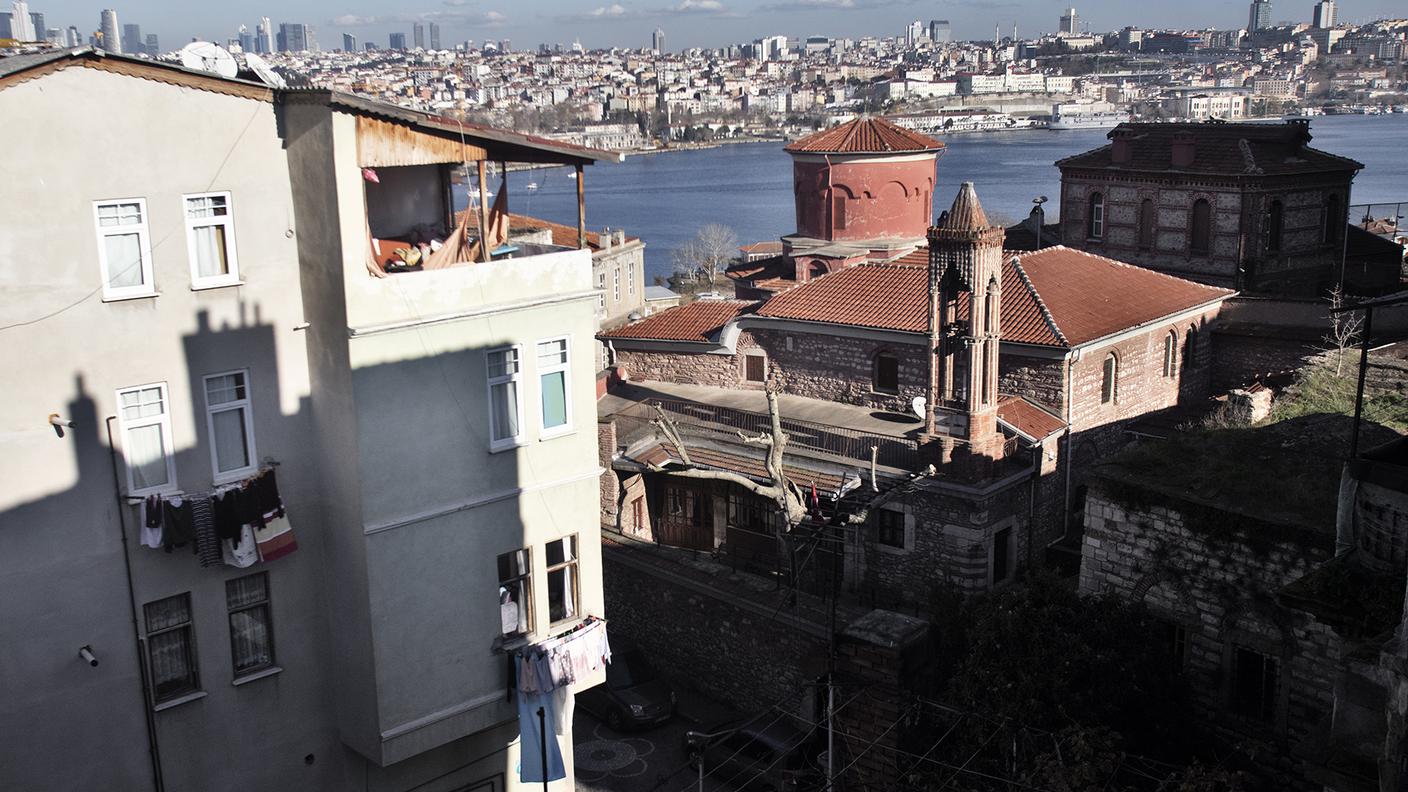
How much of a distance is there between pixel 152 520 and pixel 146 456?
516 millimetres

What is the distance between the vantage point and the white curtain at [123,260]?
9.41 metres

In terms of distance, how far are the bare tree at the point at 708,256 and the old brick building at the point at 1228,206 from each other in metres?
35.0

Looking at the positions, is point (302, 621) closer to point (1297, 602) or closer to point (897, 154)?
point (1297, 602)

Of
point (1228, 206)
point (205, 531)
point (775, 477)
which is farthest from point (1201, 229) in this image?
point (205, 531)

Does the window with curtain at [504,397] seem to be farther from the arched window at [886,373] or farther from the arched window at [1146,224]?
the arched window at [1146,224]

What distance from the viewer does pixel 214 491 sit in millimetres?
9938

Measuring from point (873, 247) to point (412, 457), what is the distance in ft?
67.5

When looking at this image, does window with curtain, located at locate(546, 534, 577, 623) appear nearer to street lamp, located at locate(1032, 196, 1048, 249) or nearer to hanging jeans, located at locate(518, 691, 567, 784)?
hanging jeans, located at locate(518, 691, 567, 784)

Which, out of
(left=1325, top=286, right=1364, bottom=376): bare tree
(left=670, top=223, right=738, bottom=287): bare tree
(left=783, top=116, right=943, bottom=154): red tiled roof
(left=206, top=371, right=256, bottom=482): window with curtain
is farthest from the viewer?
(left=670, top=223, right=738, bottom=287): bare tree

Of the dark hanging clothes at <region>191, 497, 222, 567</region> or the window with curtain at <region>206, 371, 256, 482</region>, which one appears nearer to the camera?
the dark hanging clothes at <region>191, 497, 222, 567</region>

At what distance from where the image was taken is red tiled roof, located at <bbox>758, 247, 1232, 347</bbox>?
2048cm

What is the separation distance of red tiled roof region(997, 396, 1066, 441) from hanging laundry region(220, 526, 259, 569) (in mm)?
12370

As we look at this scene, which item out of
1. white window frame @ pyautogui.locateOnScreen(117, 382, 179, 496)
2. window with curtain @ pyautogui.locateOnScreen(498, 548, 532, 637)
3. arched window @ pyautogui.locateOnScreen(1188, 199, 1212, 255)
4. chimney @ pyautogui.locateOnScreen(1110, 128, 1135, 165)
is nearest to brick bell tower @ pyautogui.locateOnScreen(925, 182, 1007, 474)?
window with curtain @ pyautogui.locateOnScreen(498, 548, 532, 637)

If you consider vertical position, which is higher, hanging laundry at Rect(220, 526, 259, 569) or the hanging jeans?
hanging laundry at Rect(220, 526, 259, 569)
